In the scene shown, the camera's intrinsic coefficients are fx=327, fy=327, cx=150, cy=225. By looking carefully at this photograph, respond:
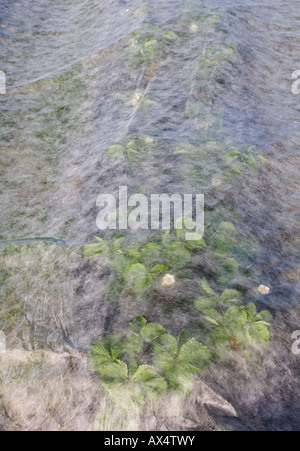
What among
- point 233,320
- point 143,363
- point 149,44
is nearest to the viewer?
point 143,363

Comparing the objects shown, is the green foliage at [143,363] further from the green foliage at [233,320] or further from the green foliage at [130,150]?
the green foliage at [130,150]

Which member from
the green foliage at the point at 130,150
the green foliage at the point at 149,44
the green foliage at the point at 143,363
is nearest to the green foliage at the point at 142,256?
the green foliage at the point at 143,363

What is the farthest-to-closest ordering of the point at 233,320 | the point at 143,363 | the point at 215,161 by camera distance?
the point at 215,161
the point at 233,320
the point at 143,363

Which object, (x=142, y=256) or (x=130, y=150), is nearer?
(x=142, y=256)

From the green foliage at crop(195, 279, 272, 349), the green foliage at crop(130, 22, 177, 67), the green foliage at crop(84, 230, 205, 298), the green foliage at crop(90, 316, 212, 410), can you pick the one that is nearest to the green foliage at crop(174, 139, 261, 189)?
the green foliage at crop(84, 230, 205, 298)

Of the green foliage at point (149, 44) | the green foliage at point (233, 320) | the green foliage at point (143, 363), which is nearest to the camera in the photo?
the green foliage at point (143, 363)

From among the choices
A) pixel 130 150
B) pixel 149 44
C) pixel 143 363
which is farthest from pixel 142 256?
pixel 149 44

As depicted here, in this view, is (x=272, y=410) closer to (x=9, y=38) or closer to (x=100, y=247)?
(x=100, y=247)

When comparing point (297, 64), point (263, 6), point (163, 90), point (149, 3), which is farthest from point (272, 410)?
point (263, 6)

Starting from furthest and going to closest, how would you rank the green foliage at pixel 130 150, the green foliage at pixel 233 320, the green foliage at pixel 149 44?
the green foliage at pixel 149 44 < the green foliage at pixel 130 150 < the green foliage at pixel 233 320

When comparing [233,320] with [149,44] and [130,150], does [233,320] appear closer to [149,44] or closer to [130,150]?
[130,150]
